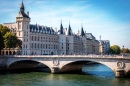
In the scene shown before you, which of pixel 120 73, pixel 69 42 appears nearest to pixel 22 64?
pixel 120 73

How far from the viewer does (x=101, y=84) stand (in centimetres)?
4175

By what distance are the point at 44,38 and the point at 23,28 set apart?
12967 mm

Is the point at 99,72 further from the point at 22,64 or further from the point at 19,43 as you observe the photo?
the point at 19,43

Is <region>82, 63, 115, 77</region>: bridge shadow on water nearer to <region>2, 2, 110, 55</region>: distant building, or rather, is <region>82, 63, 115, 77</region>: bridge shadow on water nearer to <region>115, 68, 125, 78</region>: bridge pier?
<region>115, 68, 125, 78</region>: bridge pier

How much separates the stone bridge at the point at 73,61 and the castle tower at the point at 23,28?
55.8 ft

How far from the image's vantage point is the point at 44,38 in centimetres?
9788

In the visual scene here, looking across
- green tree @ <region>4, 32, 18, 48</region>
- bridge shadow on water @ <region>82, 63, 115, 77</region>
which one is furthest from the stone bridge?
green tree @ <region>4, 32, 18, 48</region>

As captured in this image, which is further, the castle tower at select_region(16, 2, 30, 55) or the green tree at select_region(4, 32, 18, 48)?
the castle tower at select_region(16, 2, 30, 55)

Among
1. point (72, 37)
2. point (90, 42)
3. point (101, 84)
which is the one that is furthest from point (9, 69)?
point (90, 42)

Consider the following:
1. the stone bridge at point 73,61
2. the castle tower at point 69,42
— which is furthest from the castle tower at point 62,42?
the stone bridge at point 73,61

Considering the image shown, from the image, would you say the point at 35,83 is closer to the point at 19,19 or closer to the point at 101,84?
the point at 101,84

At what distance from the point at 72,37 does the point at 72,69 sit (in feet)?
157

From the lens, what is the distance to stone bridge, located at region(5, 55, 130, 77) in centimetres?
4747

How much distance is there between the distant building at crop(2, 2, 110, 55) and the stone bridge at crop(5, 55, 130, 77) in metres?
19.0
